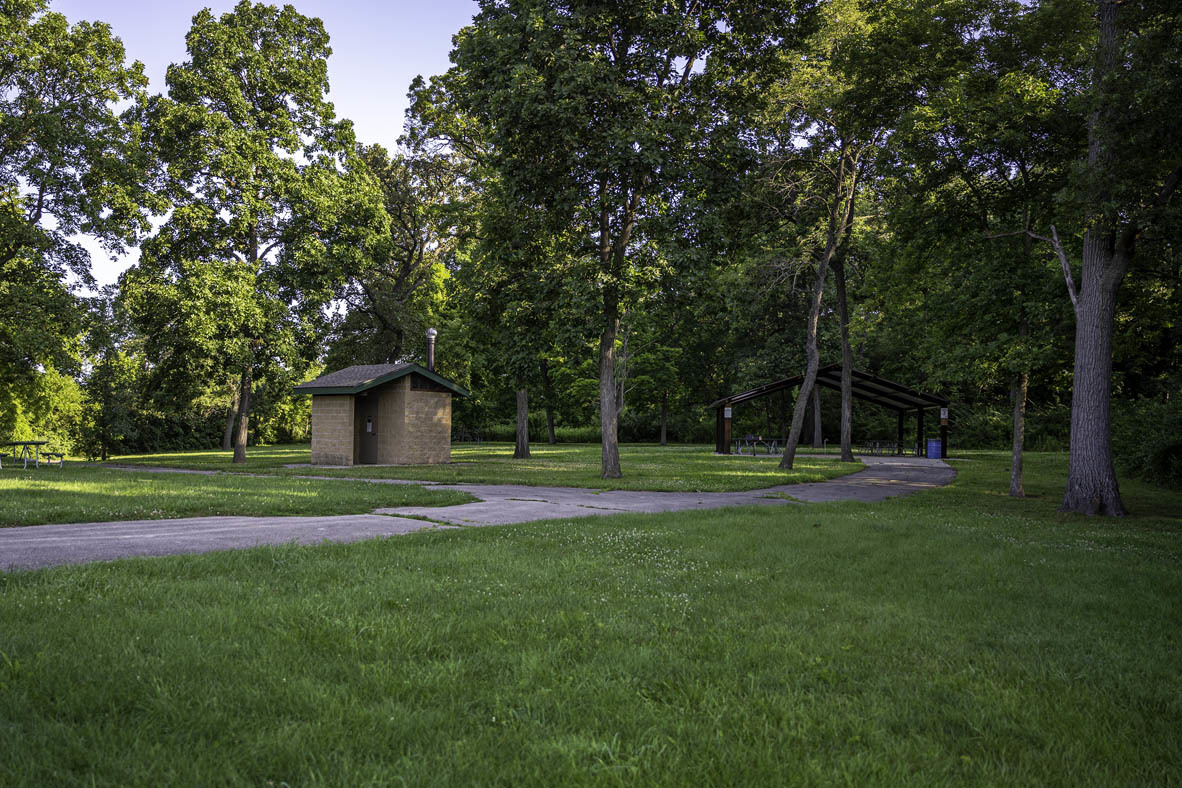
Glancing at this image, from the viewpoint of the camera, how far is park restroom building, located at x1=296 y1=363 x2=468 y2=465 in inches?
995

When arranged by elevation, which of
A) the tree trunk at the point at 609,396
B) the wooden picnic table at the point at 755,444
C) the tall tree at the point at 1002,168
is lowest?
the wooden picnic table at the point at 755,444

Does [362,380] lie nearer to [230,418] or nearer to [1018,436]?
[1018,436]

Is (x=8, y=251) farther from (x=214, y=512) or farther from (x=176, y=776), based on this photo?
(x=176, y=776)

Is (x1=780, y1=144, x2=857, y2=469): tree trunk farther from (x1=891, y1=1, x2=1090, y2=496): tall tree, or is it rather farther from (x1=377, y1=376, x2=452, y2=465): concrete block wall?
(x1=377, y1=376, x2=452, y2=465): concrete block wall

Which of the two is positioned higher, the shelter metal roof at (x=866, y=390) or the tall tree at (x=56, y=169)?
the tall tree at (x=56, y=169)

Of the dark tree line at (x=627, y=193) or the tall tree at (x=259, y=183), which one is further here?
the tall tree at (x=259, y=183)

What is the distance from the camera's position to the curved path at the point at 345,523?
6562mm

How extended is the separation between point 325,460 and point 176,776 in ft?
81.2

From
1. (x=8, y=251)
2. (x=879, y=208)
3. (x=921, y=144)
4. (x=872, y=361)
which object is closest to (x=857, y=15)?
(x=879, y=208)

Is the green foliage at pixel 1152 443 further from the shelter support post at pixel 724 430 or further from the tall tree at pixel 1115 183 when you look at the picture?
the shelter support post at pixel 724 430

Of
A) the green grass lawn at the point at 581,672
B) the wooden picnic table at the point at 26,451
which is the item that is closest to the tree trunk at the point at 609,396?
the green grass lawn at the point at 581,672

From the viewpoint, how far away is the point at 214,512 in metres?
9.80

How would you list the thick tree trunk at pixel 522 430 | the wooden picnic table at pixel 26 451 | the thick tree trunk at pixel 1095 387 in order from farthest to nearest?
1. the thick tree trunk at pixel 522 430
2. the wooden picnic table at pixel 26 451
3. the thick tree trunk at pixel 1095 387

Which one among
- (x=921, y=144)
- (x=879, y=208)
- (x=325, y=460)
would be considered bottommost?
(x=325, y=460)
